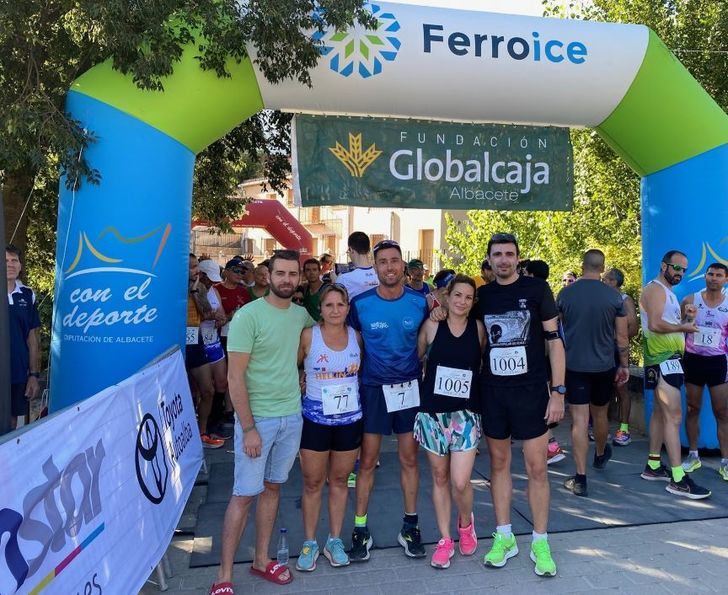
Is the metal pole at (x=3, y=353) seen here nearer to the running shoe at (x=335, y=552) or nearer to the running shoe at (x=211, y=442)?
the running shoe at (x=335, y=552)

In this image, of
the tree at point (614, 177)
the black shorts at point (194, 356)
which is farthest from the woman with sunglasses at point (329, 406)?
the tree at point (614, 177)

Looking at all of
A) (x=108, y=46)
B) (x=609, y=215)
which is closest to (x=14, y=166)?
(x=108, y=46)

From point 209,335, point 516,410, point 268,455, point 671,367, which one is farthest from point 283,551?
point 671,367

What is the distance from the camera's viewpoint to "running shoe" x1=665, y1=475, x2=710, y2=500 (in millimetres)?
4750

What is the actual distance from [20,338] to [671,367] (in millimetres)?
5241

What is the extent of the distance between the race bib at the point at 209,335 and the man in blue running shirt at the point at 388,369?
2.85m

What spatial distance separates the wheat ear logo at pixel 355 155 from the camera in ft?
18.2

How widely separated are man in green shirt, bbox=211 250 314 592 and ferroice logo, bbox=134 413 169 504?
42cm

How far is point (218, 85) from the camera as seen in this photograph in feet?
15.8

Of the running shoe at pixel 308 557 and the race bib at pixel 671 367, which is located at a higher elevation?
the race bib at pixel 671 367

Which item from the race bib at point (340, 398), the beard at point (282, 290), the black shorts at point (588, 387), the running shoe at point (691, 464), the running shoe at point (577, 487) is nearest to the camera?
the beard at point (282, 290)

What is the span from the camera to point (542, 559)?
3.58m

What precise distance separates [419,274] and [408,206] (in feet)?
6.47

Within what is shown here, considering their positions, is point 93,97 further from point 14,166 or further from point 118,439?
point 118,439
